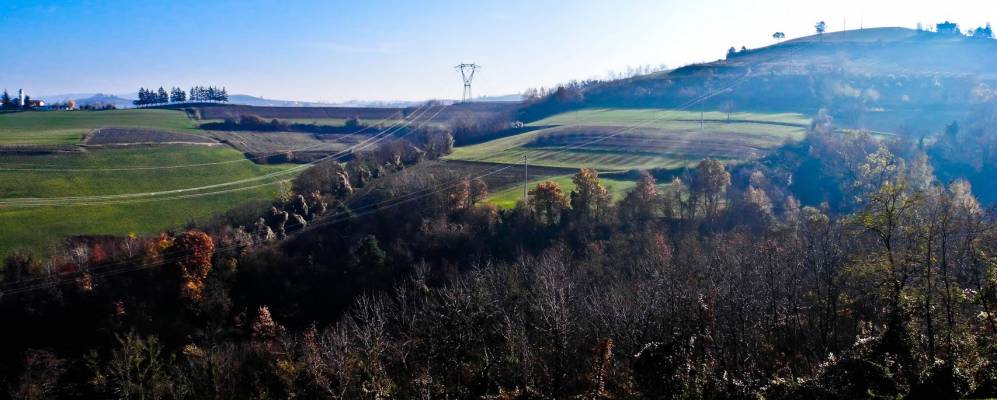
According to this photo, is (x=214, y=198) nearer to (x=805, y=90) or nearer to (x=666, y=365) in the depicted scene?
(x=666, y=365)

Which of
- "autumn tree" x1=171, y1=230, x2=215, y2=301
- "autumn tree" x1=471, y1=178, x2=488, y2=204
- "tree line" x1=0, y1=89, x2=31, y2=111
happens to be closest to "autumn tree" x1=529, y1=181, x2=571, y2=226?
A: "autumn tree" x1=471, y1=178, x2=488, y2=204

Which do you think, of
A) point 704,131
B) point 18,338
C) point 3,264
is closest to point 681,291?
point 18,338

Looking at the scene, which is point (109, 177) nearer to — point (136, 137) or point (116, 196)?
point (116, 196)

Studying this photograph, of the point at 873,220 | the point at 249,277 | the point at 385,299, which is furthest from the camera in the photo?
the point at 249,277

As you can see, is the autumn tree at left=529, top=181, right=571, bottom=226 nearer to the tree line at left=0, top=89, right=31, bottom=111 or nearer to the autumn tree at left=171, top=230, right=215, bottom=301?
the autumn tree at left=171, top=230, right=215, bottom=301

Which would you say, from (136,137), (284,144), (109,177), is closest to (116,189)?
(109,177)

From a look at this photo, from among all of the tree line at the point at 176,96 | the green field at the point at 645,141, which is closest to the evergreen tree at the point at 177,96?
the tree line at the point at 176,96
